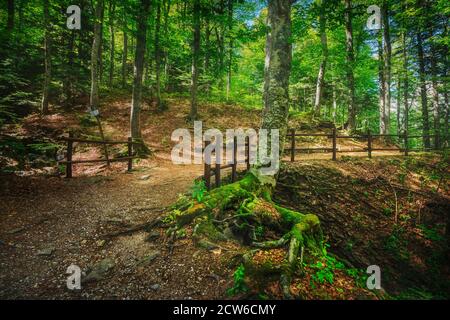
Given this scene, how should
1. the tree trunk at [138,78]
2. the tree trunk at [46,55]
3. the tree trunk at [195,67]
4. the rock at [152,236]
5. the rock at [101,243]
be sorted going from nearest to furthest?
1. the rock at [101,243]
2. the rock at [152,236]
3. the tree trunk at [138,78]
4. the tree trunk at [46,55]
5. the tree trunk at [195,67]

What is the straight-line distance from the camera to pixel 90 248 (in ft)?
15.8

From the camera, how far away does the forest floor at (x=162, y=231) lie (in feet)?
13.0

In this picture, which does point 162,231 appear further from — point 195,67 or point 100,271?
point 195,67

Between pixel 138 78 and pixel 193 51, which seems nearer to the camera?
pixel 138 78

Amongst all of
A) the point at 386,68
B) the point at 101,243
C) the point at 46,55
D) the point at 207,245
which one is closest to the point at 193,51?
the point at 46,55

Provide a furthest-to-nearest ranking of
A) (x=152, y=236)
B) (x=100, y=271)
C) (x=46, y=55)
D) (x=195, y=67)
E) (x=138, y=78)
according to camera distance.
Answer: (x=195, y=67) < (x=46, y=55) < (x=138, y=78) < (x=152, y=236) < (x=100, y=271)

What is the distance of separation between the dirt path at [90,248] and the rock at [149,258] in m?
0.02

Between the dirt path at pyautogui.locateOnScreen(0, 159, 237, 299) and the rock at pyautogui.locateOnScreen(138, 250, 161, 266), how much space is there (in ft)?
0.07

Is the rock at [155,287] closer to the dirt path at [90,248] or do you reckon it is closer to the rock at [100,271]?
the dirt path at [90,248]

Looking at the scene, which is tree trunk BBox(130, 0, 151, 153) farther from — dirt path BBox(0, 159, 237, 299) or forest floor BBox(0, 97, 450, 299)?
dirt path BBox(0, 159, 237, 299)

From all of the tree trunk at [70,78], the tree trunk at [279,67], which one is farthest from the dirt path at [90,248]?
the tree trunk at [70,78]

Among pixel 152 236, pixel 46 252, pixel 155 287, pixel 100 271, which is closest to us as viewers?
pixel 155 287

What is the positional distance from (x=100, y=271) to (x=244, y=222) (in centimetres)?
278

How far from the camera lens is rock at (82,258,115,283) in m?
4.07
